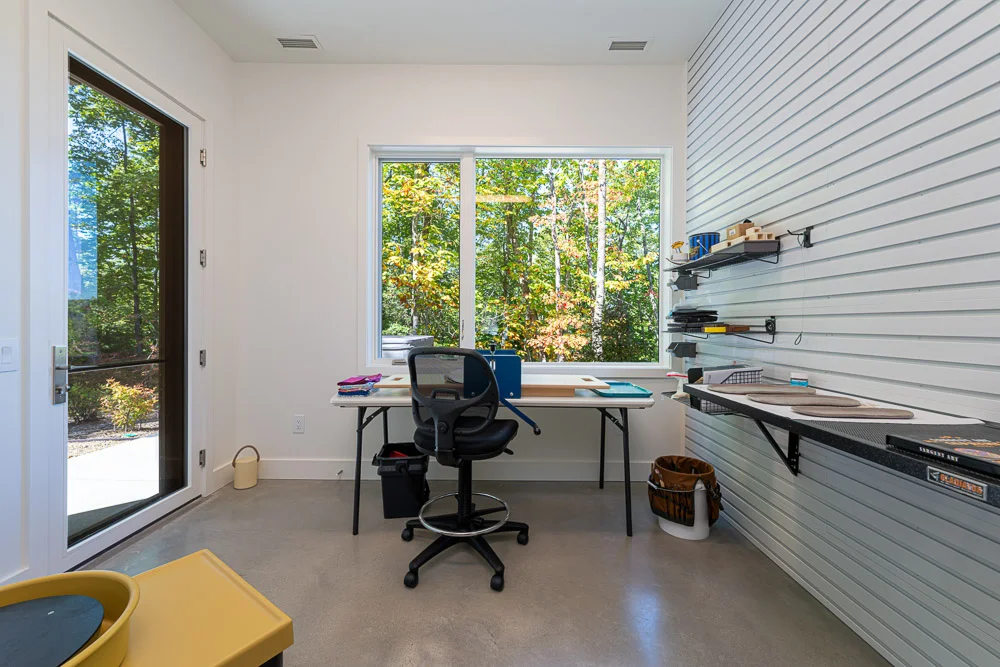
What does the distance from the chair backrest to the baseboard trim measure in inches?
52.3

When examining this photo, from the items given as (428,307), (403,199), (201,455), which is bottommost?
(201,455)

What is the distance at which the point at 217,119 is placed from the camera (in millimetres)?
3098

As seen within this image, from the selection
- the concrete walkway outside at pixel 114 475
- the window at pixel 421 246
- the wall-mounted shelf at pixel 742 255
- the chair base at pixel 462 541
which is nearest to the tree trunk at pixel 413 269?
the window at pixel 421 246

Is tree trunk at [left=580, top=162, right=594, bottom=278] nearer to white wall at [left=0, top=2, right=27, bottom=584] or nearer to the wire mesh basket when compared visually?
the wire mesh basket

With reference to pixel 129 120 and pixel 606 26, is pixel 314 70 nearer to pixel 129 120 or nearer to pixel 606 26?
pixel 129 120

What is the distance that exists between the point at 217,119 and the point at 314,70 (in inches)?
32.5

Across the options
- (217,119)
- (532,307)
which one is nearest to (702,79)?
(532,307)

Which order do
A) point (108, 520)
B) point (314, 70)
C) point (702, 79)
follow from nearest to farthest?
point (108, 520) → point (702, 79) → point (314, 70)

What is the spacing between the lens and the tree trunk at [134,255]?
2384 mm

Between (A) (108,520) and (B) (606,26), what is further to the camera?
(B) (606,26)

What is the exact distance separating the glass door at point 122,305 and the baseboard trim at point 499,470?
673 mm

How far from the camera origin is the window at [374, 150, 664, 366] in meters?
3.47

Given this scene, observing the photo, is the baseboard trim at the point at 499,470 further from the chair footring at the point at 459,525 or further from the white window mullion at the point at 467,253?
the white window mullion at the point at 467,253

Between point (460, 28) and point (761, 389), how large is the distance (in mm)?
2956
